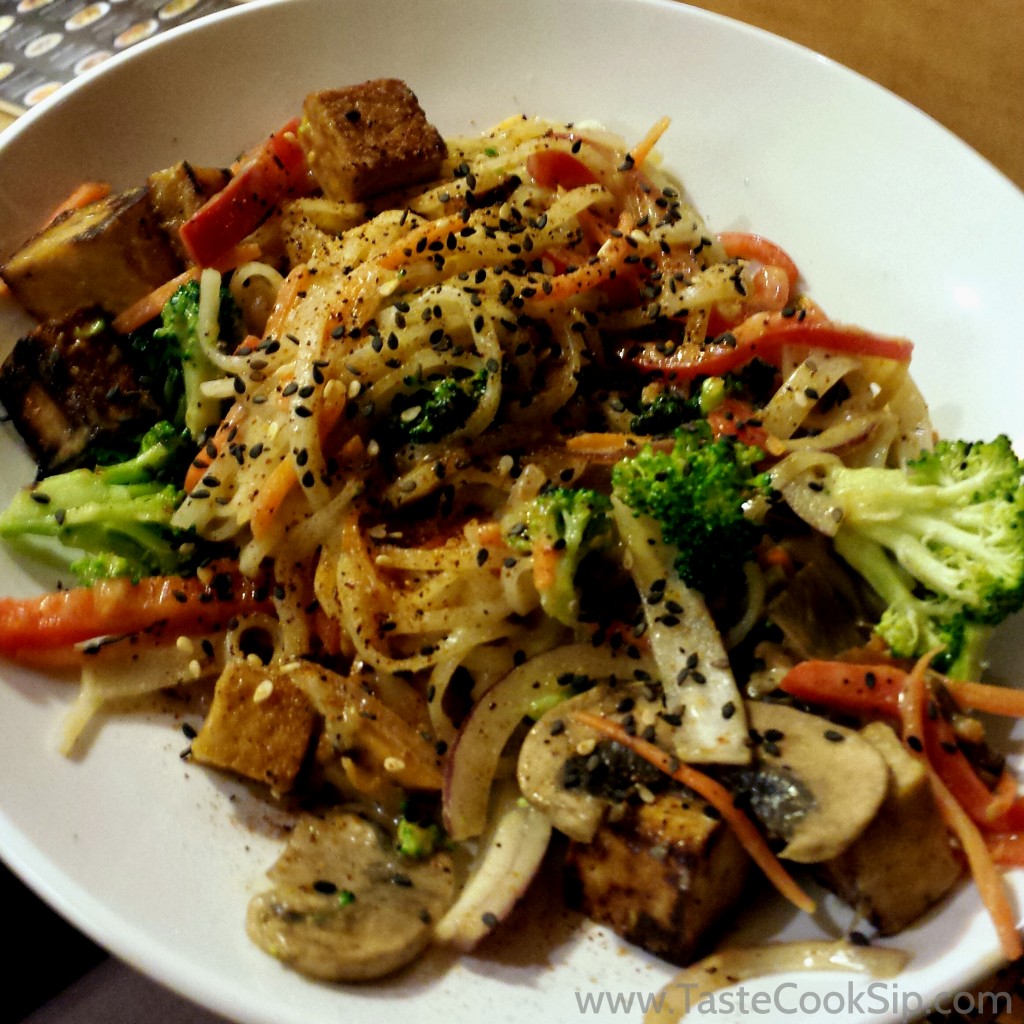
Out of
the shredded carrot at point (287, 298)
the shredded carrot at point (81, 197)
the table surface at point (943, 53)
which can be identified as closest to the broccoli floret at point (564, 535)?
the shredded carrot at point (287, 298)

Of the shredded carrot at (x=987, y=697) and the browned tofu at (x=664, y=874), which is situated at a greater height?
the browned tofu at (x=664, y=874)

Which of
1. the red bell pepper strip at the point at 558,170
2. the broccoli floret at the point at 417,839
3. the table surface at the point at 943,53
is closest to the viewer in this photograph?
the broccoli floret at the point at 417,839

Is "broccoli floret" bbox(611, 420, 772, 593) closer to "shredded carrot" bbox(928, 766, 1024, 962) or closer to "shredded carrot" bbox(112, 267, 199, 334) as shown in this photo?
"shredded carrot" bbox(928, 766, 1024, 962)

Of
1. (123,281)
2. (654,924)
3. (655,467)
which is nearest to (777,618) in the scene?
(655,467)

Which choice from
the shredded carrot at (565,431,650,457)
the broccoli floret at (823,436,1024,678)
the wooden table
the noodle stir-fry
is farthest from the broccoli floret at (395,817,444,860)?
the wooden table

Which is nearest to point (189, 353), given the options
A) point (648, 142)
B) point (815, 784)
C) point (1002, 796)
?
point (648, 142)

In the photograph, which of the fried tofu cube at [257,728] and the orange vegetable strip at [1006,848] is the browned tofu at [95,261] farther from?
the orange vegetable strip at [1006,848]

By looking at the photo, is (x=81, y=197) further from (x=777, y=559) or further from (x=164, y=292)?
(x=777, y=559)
